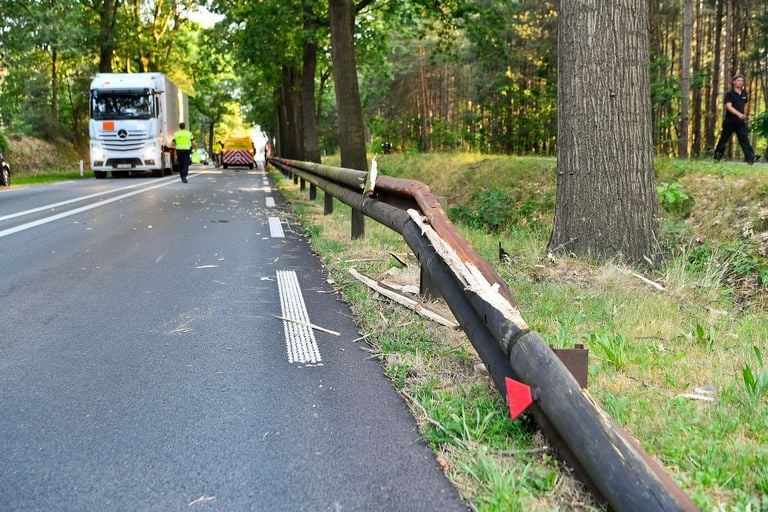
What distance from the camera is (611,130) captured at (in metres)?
5.67

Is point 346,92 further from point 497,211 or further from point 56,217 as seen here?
point 56,217

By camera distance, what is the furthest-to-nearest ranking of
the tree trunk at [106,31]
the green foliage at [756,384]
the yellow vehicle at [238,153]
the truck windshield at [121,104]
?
the yellow vehicle at [238,153] < the tree trunk at [106,31] < the truck windshield at [121,104] < the green foliage at [756,384]

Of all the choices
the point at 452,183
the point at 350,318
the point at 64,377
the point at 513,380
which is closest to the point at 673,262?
the point at 350,318

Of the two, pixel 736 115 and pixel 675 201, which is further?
pixel 736 115

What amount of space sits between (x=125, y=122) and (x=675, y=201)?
24.1 meters

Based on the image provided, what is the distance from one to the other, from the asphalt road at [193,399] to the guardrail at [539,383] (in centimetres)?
43

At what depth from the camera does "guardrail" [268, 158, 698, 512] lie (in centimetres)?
182

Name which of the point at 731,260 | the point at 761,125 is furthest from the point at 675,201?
the point at 731,260

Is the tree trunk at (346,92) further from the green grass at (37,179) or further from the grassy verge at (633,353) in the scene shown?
the green grass at (37,179)

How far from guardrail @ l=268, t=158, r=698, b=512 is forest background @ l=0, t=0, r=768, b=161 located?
9.83 feet

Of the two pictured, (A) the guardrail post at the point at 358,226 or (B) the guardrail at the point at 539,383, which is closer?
(B) the guardrail at the point at 539,383

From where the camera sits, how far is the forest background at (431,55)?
63.8 ft

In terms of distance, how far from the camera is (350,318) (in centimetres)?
474

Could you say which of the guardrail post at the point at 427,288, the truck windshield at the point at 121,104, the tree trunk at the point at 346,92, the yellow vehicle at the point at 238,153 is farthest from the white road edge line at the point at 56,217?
the yellow vehicle at the point at 238,153
